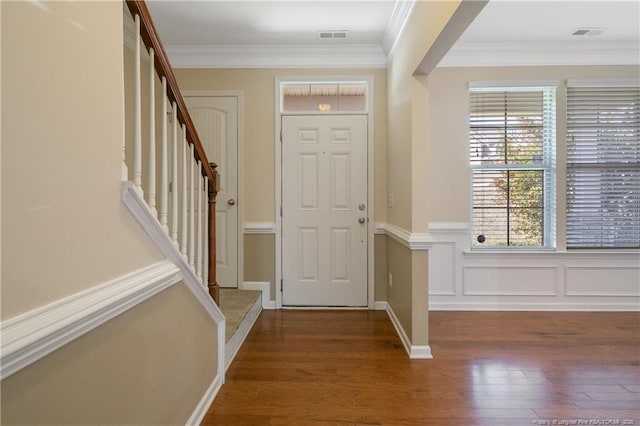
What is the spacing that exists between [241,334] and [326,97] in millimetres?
2365

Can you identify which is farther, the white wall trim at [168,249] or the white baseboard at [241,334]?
the white baseboard at [241,334]

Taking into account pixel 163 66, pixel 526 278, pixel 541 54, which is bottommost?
pixel 526 278

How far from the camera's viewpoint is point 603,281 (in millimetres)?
3326

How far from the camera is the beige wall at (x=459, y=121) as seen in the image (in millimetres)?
3297

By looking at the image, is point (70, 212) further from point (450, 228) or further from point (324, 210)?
point (450, 228)

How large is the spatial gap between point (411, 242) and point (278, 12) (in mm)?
2063

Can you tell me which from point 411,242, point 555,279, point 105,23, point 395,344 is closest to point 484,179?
point 555,279

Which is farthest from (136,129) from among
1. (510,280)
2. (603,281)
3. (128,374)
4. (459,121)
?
(603,281)

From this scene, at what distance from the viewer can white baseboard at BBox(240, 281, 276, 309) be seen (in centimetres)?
343

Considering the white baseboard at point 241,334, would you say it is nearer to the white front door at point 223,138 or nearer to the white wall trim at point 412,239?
the white front door at point 223,138

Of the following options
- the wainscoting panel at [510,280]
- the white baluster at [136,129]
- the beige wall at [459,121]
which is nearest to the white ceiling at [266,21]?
the beige wall at [459,121]

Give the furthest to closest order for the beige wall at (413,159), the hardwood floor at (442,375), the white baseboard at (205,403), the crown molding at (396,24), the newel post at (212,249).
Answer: the crown molding at (396,24), the beige wall at (413,159), the newel post at (212,249), the hardwood floor at (442,375), the white baseboard at (205,403)

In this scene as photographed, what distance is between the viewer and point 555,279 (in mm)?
3348

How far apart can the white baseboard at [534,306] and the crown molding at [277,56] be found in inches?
97.6
